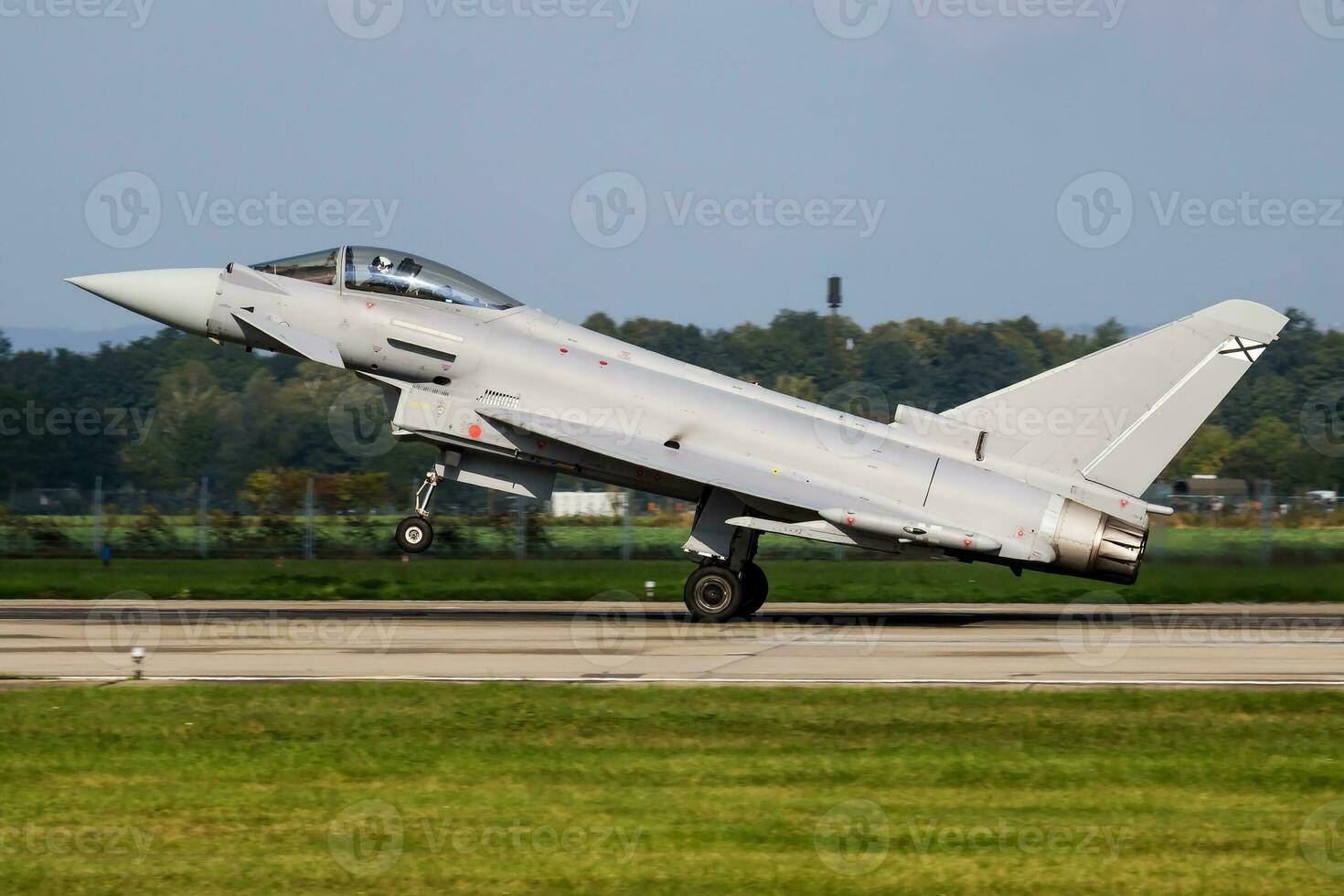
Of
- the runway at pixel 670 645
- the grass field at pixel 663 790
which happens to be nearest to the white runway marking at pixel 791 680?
the runway at pixel 670 645

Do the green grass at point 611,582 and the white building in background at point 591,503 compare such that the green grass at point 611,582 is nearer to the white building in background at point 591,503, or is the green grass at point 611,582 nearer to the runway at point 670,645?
the runway at point 670,645

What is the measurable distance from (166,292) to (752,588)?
955cm

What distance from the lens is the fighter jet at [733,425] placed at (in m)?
20.3

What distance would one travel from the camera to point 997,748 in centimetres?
1138

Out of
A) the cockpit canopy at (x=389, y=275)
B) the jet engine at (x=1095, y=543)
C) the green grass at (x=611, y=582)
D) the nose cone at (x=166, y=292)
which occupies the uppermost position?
the cockpit canopy at (x=389, y=275)

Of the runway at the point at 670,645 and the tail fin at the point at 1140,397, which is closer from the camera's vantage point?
the runway at the point at 670,645

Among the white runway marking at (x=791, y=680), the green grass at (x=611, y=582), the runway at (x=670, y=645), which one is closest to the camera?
the white runway marking at (x=791, y=680)

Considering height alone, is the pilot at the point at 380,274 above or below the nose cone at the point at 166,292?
above

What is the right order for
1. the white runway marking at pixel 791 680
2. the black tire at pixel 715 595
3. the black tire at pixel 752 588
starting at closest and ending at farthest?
the white runway marking at pixel 791 680, the black tire at pixel 715 595, the black tire at pixel 752 588

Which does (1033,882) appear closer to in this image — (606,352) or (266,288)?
(606,352)

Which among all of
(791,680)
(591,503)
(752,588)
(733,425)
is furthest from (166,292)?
(591,503)

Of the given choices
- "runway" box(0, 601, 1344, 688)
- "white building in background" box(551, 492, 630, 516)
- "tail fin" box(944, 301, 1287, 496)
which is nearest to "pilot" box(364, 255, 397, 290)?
"runway" box(0, 601, 1344, 688)

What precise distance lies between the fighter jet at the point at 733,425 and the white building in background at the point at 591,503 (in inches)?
618

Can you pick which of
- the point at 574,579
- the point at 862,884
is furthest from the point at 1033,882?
the point at 574,579
